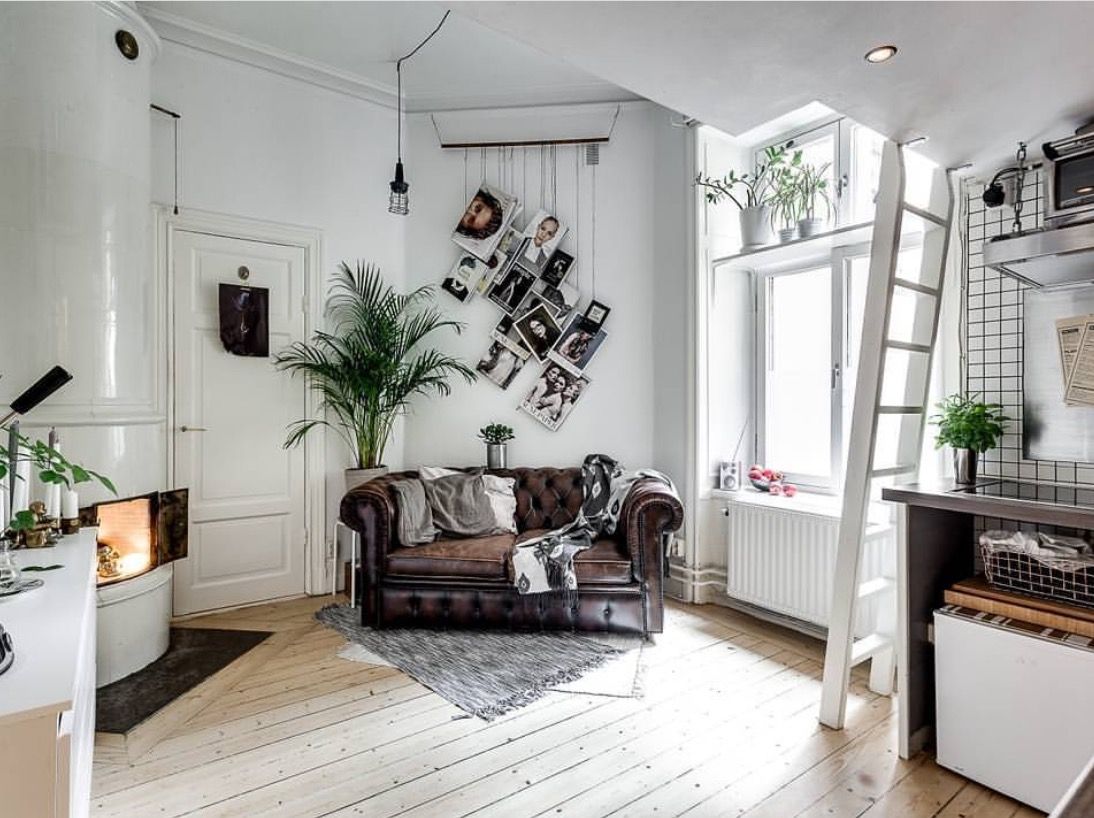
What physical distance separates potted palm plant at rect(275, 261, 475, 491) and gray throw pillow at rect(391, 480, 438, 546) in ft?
1.65

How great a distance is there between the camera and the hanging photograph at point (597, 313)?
165 inches

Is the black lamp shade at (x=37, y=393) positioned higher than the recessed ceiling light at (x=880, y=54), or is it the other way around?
the recessed ceiling light at (x=880, y=54)

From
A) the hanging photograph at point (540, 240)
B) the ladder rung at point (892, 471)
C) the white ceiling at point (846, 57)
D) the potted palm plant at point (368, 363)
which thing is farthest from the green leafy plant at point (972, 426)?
the potted palm plant at point (368, 363)

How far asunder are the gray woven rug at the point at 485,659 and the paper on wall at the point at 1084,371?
221cm

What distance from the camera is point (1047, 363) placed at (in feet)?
7.48

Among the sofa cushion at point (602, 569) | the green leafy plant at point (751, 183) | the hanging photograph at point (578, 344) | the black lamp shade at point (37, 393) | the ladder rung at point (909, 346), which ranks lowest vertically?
the sofa cushion at point (602, 569)

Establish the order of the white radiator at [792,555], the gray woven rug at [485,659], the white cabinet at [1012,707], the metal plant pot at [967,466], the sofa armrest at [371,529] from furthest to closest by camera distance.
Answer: the sofa armrest at [371,529] < the white radiator at [792,555] < the gray woven rug at [485,659] < the metal plant pot at [967,466] < the white cabinet at [1012,707]

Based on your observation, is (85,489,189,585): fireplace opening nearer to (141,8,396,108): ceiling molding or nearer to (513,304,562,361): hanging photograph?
(513,304,562,361): hanging photograph

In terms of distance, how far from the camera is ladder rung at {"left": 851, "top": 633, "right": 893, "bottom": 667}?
2415mm

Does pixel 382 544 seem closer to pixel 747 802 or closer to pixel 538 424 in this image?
pixel 538 424

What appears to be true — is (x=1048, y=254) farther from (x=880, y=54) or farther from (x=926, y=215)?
(x=880, y=54)

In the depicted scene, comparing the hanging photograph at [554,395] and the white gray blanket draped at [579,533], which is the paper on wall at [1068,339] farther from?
the hanging photograph at [554,395]

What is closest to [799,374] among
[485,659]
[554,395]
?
[554,395]

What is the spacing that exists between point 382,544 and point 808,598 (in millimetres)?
2293
